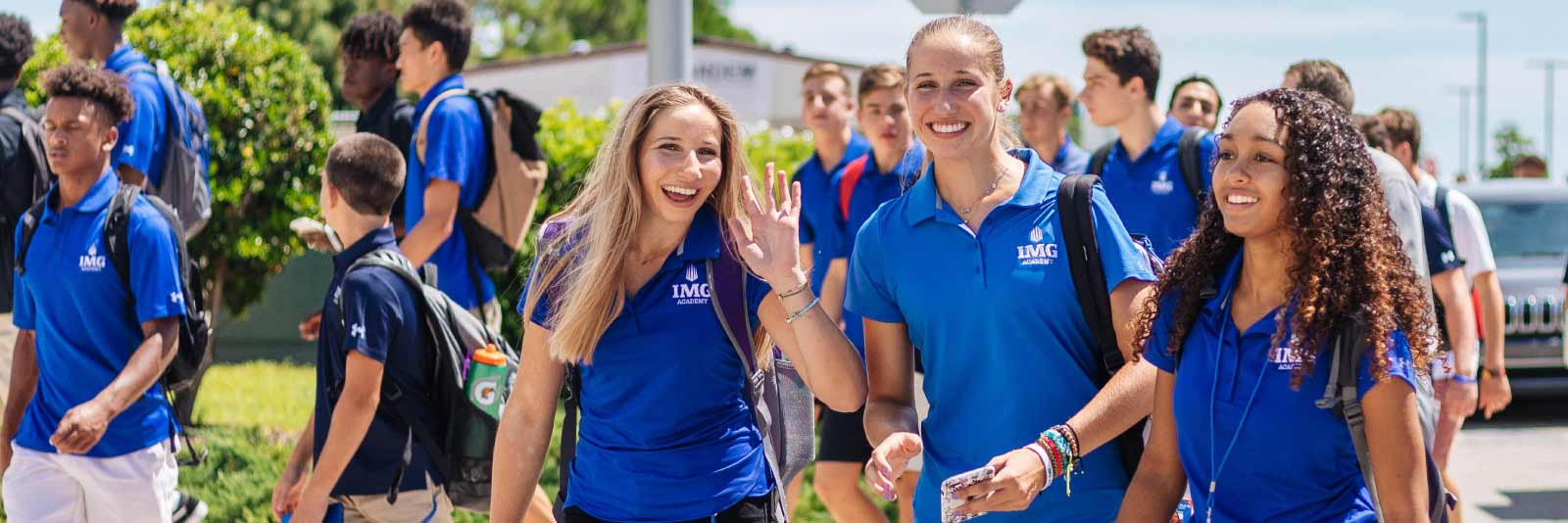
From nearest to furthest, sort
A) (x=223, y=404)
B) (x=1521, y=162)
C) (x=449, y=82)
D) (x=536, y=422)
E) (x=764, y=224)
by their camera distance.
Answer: (x=764, y=224) → (x=536, y=422) → (x=449, y=82) → (x=223, y=404) → (x=1521, y=162)

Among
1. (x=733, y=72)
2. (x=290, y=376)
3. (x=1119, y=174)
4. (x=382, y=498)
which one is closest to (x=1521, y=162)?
(x=1119, y=174)

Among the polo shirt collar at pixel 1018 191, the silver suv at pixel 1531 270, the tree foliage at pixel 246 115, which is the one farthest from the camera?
the silver suv at pixel 1531 270

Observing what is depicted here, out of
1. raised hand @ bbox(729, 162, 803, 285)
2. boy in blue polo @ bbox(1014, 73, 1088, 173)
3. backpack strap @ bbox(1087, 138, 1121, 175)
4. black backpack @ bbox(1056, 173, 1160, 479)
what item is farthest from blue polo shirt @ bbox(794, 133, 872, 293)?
black backpack @ bbox(1056, 173, 1160, 479)

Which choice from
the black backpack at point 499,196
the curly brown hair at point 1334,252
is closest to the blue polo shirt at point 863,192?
the black backpack at point 499,196

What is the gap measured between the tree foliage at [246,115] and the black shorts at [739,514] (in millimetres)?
7298

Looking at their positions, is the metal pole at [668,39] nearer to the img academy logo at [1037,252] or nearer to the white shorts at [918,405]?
the white shorts at [918,405]

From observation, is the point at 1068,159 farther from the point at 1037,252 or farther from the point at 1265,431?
the point at 1265,431

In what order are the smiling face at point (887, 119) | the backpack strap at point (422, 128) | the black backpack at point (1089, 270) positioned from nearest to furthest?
the black backpack at point (1089, 270)
the backpack strap at point (422, 128)
the smiling face at point (887, 119)

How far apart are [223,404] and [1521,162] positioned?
11.6 meters

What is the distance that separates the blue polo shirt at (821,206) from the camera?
7.01 metres

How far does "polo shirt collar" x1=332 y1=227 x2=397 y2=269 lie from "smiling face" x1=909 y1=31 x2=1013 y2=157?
1969mm

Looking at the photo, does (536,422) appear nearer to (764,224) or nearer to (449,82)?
(764,224)

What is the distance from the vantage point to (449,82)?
624 centimetres

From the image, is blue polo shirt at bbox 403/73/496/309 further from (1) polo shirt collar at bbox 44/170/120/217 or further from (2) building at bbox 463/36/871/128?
(2) building at bbox 463/36/871/128
